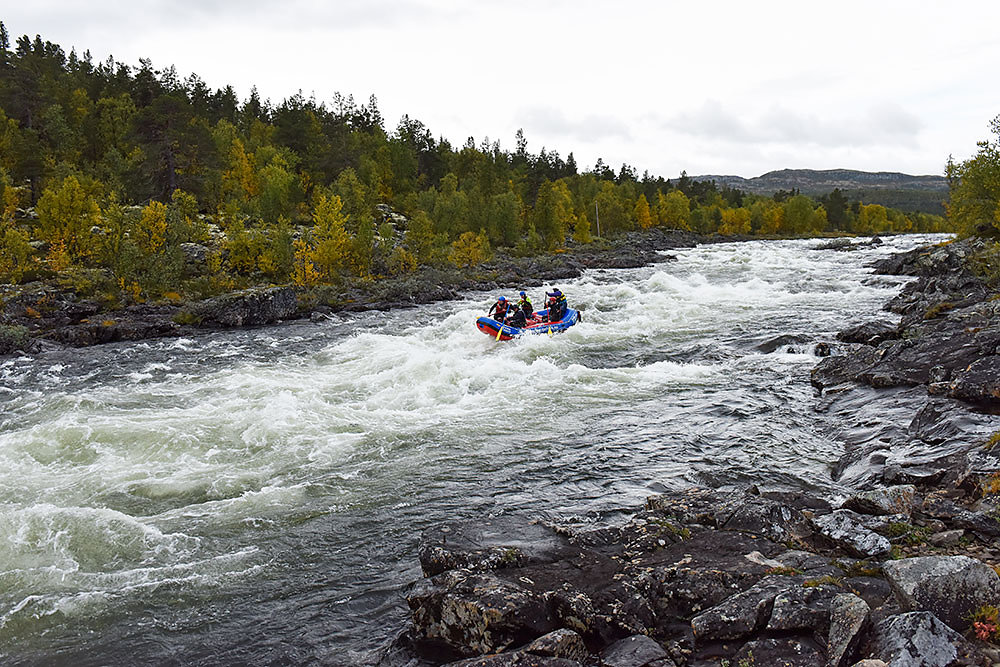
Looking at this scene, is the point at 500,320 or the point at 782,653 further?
the point at 500,320

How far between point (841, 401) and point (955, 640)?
12802 millimetres

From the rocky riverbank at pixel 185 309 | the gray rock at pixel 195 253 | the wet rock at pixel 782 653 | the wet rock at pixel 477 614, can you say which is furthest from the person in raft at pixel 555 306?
the gray rock at pixel 195 253

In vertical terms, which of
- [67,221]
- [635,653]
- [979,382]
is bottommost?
[635,653]

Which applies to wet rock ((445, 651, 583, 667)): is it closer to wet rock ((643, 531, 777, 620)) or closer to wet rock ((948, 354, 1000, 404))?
wet rock ((643, 531, 777, 620))

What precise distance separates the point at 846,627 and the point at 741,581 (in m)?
1.62

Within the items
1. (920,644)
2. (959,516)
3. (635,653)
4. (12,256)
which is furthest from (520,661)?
(12,256)

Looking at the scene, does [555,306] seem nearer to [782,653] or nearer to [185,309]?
[185,309]

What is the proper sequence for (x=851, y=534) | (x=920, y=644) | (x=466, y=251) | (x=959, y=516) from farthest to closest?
(x=466, y=251) < (x=959, y=516) < (x=851, y=534) < (x=920, y=644)

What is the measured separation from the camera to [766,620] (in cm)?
661

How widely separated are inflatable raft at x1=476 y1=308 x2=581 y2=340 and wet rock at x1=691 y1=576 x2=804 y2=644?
20.9m

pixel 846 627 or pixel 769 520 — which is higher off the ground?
pixel 846 627

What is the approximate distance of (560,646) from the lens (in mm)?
6594

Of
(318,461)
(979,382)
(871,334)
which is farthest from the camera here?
(871,334)

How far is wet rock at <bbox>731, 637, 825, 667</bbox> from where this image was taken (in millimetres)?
5957
